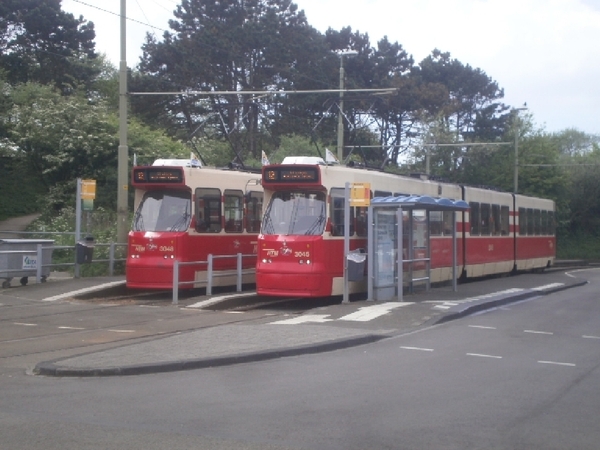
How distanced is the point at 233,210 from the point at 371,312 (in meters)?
6.89

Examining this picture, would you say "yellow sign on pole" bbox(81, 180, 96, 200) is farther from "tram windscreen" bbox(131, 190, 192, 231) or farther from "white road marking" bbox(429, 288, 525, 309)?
"white road marking" bbox(429, 288, 525, 309)

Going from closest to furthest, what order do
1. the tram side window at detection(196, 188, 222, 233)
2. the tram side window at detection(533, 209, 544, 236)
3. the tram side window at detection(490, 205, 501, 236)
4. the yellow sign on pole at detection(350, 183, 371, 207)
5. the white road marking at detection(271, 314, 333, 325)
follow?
the white road marking at detection(271, 314, 333, 325) → the yellow sign on pole at detection(350, 183, 371, 207) → the tram side window at detection(196, 188, 222, 233) → the tram side window at detection(490, 205, 501, 236) → the tram side window at detection(533, 209, 544, 236)

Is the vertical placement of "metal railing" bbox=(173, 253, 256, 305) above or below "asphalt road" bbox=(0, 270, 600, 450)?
above

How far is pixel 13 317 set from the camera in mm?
16656

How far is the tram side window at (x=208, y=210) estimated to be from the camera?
2086 centimetres

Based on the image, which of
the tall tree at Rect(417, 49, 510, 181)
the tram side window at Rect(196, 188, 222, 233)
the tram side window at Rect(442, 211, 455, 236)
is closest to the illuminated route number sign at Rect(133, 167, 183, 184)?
the tram side window at Rect(196, 188, 222, 233)

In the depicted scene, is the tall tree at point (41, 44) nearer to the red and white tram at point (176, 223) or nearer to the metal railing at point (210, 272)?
the red and white tram at point (176, 223)

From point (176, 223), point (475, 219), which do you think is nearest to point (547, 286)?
point (475, 219)

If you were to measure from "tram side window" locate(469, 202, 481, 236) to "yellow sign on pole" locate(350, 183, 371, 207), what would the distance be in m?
10.0

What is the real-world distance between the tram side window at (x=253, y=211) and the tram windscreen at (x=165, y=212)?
100 inches

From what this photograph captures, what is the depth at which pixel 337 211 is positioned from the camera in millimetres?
18953

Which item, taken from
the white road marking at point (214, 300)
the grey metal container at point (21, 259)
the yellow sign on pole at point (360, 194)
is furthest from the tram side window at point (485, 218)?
the grey metal container at point (21, 259)

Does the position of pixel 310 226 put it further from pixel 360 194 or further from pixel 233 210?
pixel 233 210

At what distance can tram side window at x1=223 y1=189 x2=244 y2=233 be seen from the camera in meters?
22.0
